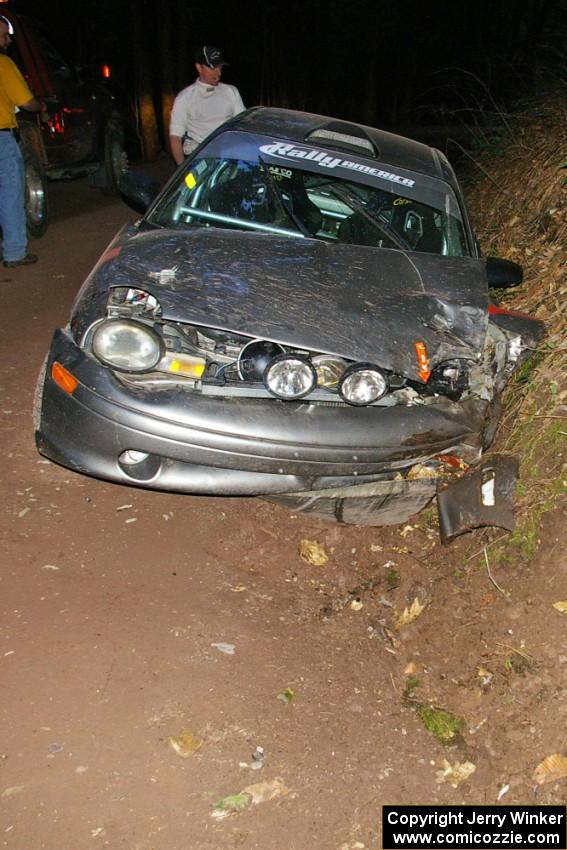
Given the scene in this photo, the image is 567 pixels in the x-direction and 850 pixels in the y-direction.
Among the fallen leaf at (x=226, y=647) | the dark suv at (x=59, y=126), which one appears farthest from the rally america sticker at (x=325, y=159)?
the dark suv at (x=59, y=126)

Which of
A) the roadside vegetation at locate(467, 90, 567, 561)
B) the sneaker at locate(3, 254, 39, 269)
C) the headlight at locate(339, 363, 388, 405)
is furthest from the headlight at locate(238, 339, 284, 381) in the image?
the sneaker at locate(3, 254, 39, 269)

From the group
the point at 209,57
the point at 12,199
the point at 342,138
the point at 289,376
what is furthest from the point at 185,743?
the point at 12,199

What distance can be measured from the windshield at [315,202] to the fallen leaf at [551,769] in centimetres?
276

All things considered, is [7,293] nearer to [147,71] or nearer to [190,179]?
[190,179]

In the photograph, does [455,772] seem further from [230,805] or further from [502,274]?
[502,274]

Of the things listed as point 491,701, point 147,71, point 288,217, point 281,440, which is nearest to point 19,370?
point 288,217

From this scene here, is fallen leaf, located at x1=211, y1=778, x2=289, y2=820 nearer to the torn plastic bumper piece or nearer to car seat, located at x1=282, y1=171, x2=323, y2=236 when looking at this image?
the torn plastic bumper piece

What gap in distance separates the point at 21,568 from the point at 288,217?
7.87 ft

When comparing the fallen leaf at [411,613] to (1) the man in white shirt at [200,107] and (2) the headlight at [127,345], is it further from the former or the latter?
(1) the man in white shirt at [200,107]

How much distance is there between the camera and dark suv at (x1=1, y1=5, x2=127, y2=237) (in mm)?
8477

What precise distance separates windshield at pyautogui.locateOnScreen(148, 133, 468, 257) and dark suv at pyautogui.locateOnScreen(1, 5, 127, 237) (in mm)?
4273

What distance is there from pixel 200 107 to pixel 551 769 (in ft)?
19.1

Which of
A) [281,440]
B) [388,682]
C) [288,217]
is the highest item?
[288,217]

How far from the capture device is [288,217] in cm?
453
